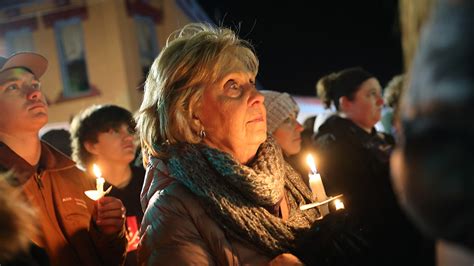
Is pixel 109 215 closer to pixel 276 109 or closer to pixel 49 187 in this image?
pixel 49 187

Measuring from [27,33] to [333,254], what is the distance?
1502cm

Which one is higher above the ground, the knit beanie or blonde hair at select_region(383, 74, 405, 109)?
the knit beanie

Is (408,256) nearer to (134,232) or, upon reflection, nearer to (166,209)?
(166,209)

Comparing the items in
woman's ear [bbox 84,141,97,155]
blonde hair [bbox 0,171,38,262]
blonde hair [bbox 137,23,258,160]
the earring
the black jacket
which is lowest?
the black jacket

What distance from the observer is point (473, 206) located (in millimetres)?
757

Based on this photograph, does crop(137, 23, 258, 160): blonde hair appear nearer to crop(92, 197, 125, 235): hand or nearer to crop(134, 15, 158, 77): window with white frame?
crop(92, 197, 125, 235): hand

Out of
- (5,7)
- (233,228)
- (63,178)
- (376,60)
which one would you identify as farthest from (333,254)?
(376,60)

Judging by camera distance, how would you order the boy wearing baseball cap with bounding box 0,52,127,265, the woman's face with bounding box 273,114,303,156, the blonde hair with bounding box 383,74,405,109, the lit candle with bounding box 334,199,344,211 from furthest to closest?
the blonde hair with bounding box 383,74,405,109 < the woman's face with bounding box 273,114,303,156 < the boy wearing baseball cap with bounding box 0,52,127,265 < the lit candle with bounding box 334,199,344,211

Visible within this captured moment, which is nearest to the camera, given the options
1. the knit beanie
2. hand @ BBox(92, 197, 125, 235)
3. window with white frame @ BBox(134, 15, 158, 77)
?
hand @ BBox(92, 197, 125, 235)

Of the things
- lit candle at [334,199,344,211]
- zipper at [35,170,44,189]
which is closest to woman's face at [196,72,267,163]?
lit candle at [334,199,344,211]

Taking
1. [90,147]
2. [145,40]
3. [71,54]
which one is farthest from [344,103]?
[145,40]

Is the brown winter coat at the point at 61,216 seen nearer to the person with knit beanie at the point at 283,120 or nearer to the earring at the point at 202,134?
the earring at the point at 202,134

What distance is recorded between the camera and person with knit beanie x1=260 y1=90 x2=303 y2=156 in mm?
4387

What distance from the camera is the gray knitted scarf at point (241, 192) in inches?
94.2
